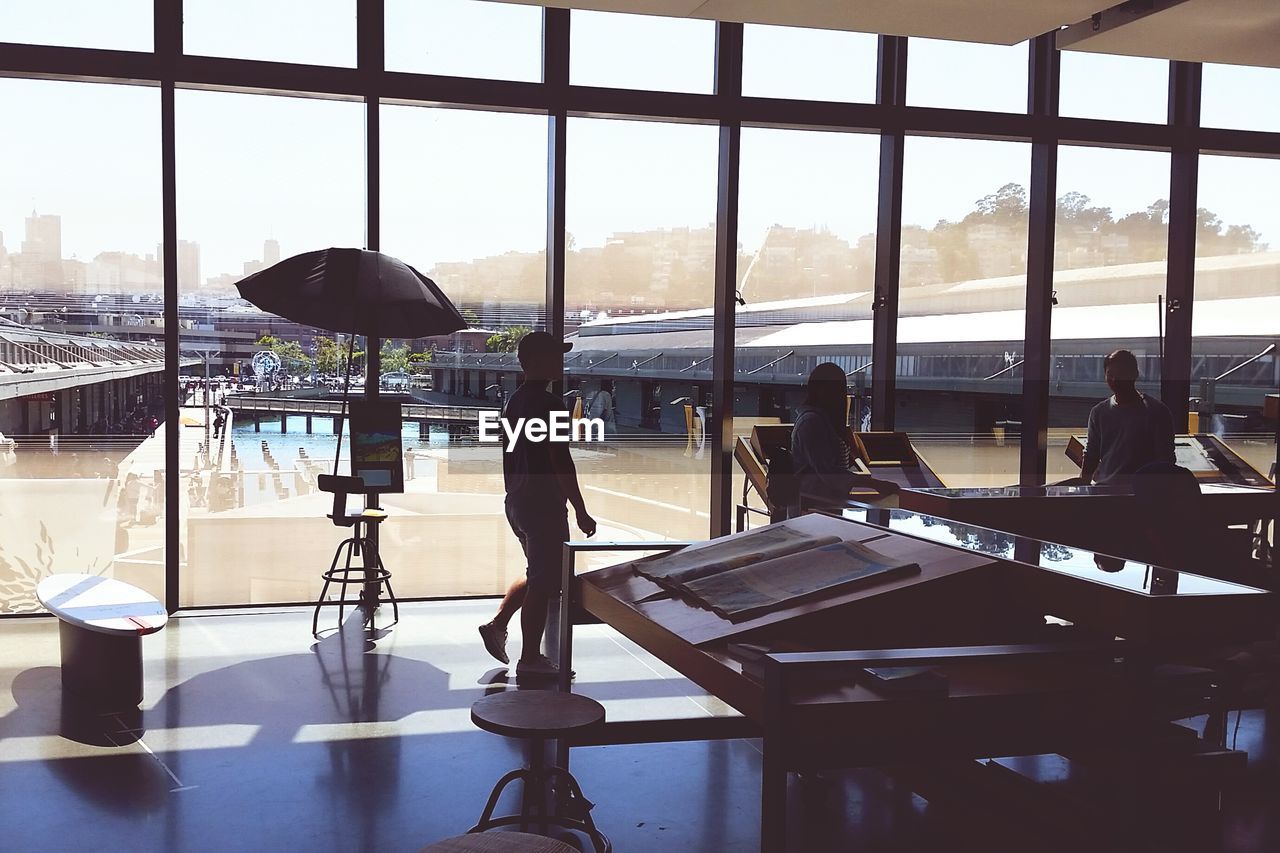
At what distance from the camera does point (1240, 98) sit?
7855 mm

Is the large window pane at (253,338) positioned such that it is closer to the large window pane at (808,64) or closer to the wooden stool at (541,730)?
the large window pane at (808,64)

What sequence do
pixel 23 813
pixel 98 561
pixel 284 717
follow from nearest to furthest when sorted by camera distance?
pixel 23 813
pixel 284 717
pixel 98 561

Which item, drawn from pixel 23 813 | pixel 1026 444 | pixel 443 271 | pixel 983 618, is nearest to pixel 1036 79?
pixel 1026 444

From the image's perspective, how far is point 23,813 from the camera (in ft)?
11.6

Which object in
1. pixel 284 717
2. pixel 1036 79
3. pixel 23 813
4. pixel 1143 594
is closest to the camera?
pixel 1143 594

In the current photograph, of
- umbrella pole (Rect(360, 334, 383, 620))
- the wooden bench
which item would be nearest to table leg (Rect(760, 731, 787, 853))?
the wooden bench

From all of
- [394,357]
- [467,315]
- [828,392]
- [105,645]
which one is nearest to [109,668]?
[105,645]

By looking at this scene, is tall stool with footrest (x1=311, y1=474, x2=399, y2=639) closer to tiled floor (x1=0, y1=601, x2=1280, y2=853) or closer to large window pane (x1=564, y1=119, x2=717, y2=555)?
tiled floor (x1=0, y1=601, x2=1280, y2=853)

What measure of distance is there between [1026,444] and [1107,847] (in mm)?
5762

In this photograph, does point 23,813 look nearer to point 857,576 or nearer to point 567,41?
point 857,576

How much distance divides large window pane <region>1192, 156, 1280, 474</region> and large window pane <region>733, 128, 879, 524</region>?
254 centimetres

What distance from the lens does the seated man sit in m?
5.69

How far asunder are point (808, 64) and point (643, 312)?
6.29 feet

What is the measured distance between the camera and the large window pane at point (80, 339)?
20.4 ft
